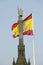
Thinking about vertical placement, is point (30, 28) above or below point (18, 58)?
above

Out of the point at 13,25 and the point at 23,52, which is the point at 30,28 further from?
the point at 23,52

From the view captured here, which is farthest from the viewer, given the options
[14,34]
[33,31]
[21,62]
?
[21,62]

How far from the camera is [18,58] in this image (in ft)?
273

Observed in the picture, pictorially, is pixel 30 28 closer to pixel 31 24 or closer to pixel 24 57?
pixel 31 24

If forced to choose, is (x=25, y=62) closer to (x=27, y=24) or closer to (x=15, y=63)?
(x=15, y=63)

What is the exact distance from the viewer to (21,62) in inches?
3246

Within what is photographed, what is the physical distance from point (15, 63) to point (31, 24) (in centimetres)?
3317

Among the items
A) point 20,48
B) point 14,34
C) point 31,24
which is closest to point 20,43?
point 20,48

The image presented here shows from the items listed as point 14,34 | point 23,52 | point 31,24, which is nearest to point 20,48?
point 23,52

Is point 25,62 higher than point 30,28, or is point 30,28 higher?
point 30,28

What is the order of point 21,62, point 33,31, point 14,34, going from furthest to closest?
point 21,62 < point 14,34 < point 33,31

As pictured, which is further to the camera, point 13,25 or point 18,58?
point 18,58

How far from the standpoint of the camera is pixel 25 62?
271 ft

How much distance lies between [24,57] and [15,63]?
10.0 feet
